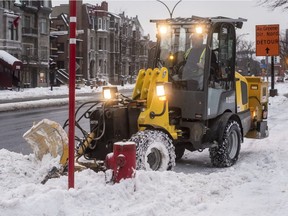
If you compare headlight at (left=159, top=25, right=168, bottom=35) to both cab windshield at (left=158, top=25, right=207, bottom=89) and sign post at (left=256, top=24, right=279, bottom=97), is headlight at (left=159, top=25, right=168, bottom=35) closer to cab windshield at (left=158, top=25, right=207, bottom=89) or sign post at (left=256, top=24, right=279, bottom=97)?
cab windshield at (left=158, top=25, right=207, bottom=89)

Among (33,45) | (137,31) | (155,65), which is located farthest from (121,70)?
(155,65)

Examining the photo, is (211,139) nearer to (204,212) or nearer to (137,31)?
(204,212)

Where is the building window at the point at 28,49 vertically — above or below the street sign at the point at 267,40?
above

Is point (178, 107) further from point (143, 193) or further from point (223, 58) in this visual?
point (143, 193)

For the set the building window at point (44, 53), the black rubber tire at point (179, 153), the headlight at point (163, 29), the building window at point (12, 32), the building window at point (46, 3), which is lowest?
the black rubber tire at point (179, 153)

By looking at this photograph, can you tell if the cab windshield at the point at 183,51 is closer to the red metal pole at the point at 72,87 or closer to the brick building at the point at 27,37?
the red metal pole at the point at 72,87

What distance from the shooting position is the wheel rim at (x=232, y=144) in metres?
8.94

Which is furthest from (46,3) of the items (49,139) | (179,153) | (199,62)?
(49,139)

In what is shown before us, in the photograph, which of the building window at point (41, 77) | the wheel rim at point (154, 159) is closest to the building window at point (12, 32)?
the building window at point (41, 77)

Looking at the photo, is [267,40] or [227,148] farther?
[267,40]

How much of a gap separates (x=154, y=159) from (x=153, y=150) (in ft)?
0.60

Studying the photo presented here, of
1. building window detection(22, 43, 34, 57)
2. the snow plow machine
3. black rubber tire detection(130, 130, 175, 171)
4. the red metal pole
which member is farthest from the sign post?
building window detection(22, 43, 34, 57)

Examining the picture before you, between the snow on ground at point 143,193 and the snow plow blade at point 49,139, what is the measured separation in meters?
0.14

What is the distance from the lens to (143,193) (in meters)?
5.79
